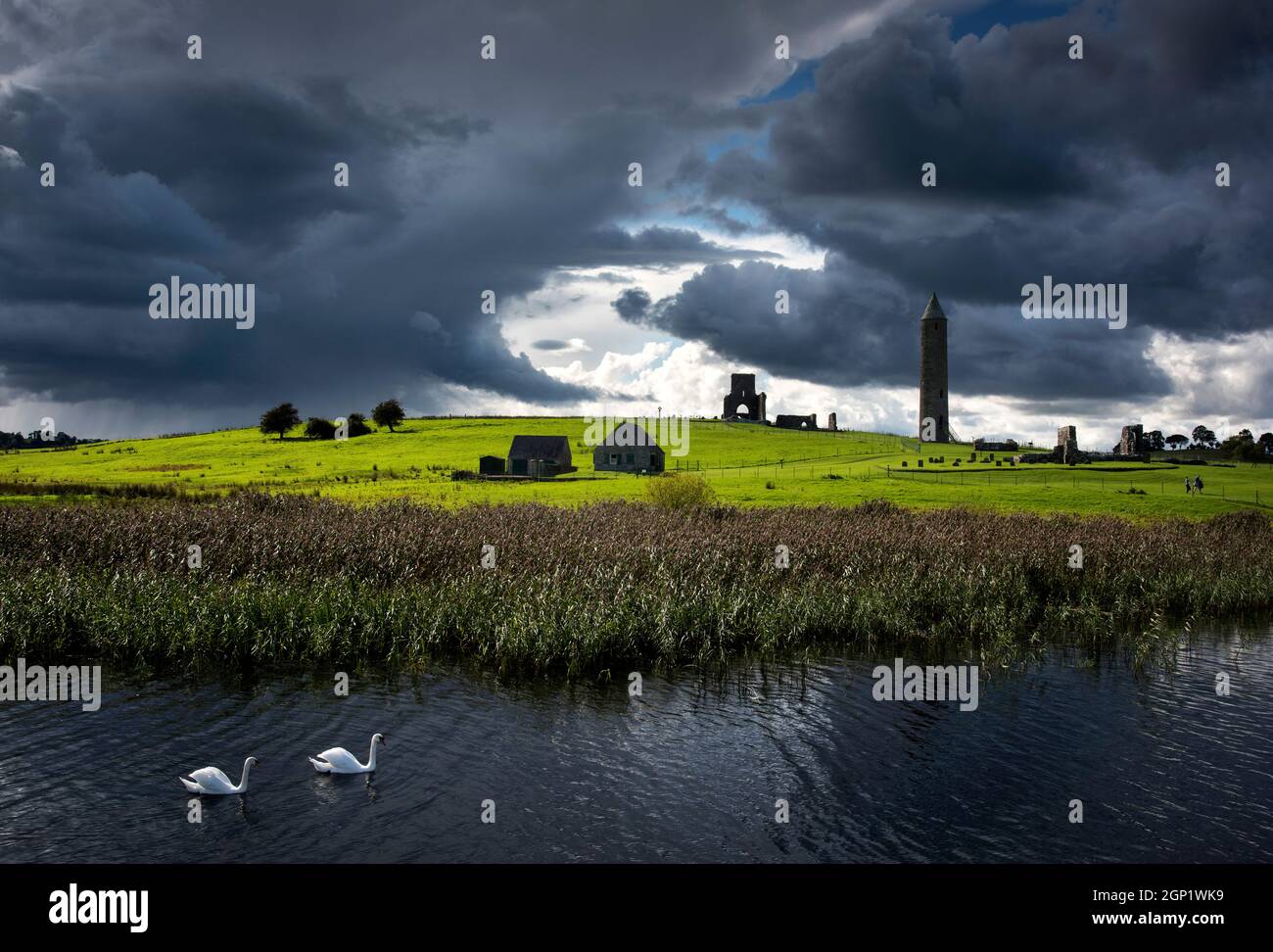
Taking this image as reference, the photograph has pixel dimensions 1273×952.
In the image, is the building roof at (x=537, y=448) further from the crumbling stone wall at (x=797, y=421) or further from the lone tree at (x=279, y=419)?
the crumbling stone wall at (x=797, y=421)

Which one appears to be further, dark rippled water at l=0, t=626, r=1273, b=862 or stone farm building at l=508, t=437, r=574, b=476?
stone farm building at l=508, t=437, r=574, b=476

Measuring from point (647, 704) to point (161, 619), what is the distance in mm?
12212

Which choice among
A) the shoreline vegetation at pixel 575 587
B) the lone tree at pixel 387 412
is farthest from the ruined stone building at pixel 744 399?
the shoreline vegetation at pixel 575 587

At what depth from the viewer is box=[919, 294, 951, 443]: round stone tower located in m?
150

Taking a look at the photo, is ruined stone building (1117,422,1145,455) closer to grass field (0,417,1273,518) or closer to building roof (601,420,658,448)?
grass field (0,417,1273,518)

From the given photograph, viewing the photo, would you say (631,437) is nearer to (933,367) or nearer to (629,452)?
(629,452)

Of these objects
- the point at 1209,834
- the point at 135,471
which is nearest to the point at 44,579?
the point at 1209,834

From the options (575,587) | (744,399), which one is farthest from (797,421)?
(575,587)

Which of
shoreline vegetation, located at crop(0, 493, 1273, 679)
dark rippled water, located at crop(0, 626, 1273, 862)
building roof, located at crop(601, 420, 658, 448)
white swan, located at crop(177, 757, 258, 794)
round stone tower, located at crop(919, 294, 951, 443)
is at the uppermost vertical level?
round stone tower, located at crop(919, 294, 951, 443)

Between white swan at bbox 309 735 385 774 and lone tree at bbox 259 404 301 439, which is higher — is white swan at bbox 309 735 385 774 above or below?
below

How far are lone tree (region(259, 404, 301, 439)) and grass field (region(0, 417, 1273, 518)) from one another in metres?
1.99

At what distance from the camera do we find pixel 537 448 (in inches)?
3760

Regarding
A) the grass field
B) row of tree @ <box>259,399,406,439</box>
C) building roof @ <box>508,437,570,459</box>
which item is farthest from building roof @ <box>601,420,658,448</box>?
row of tree @ <box>259,399,406,439</box>
